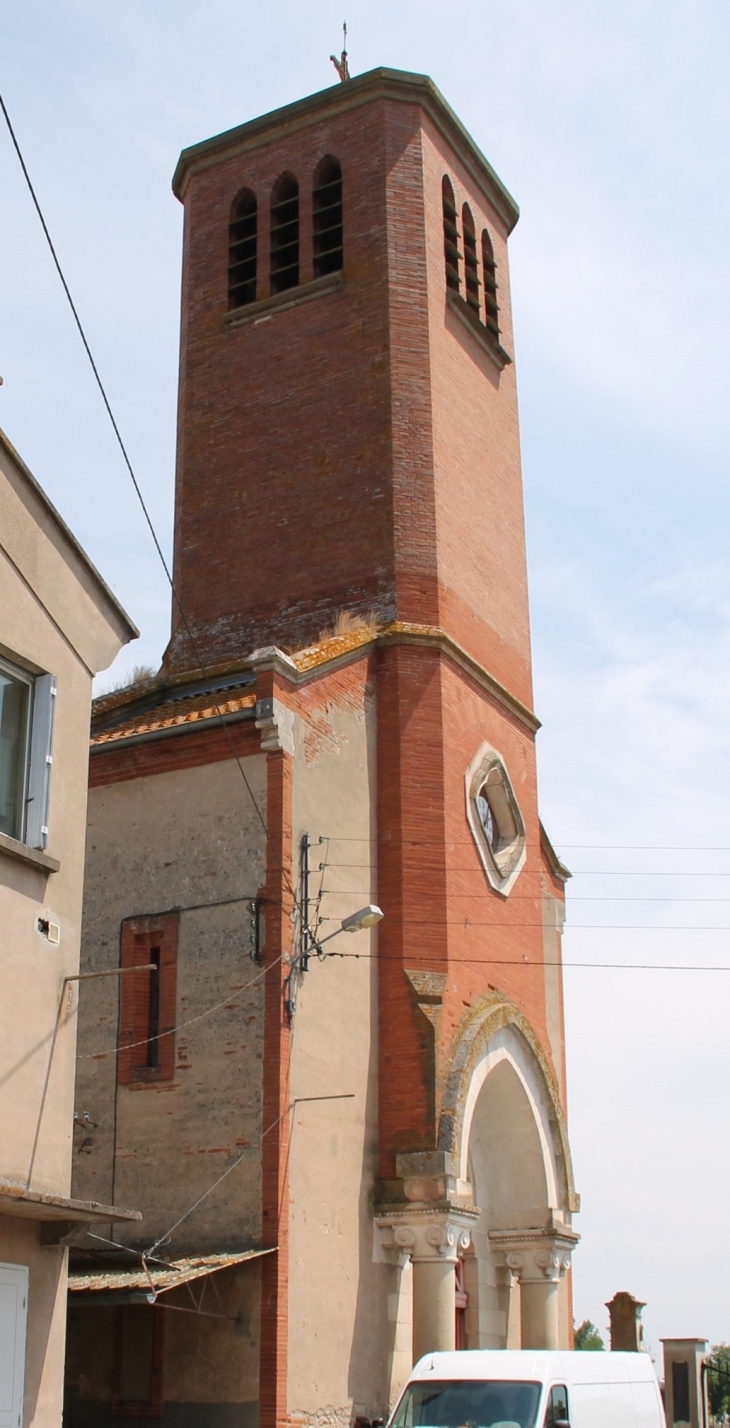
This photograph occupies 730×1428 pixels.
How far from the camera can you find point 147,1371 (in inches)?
607

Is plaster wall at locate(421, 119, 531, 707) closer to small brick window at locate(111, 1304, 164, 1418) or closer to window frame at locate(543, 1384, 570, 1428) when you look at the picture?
small brick window at locate(111, 1304, 164, 1418)

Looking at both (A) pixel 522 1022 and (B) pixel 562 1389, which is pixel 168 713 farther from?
(B) pixel 562 1389

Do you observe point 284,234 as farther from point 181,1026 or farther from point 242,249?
point 181,1026

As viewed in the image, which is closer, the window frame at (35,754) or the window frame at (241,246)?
the window frame at (35,754)

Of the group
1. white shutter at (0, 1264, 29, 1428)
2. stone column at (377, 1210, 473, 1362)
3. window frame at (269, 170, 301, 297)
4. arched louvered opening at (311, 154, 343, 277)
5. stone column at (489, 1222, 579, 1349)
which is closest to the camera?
white shutter at (0, 1264, 29, 1428)

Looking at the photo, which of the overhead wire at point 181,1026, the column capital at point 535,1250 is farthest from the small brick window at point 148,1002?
the column capital at point 535,1250

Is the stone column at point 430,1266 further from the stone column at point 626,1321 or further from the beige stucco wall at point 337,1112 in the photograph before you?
the stone column at point 626,1321

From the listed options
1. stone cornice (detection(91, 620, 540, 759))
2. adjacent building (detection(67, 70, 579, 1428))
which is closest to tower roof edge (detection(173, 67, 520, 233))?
adjacent building (detection(67, 70, 579, 1428))

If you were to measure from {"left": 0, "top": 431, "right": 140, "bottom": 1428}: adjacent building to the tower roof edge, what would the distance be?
48.3 feet

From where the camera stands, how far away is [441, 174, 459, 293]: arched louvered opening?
78.4ft

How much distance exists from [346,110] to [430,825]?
11802 millimetres

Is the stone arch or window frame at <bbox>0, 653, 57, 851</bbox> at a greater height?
window frame at <bbox>0, 653, 57, 851</bbox>

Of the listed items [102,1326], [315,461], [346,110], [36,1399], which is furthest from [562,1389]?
[346,110]

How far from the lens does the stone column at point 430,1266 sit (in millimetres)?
16375
